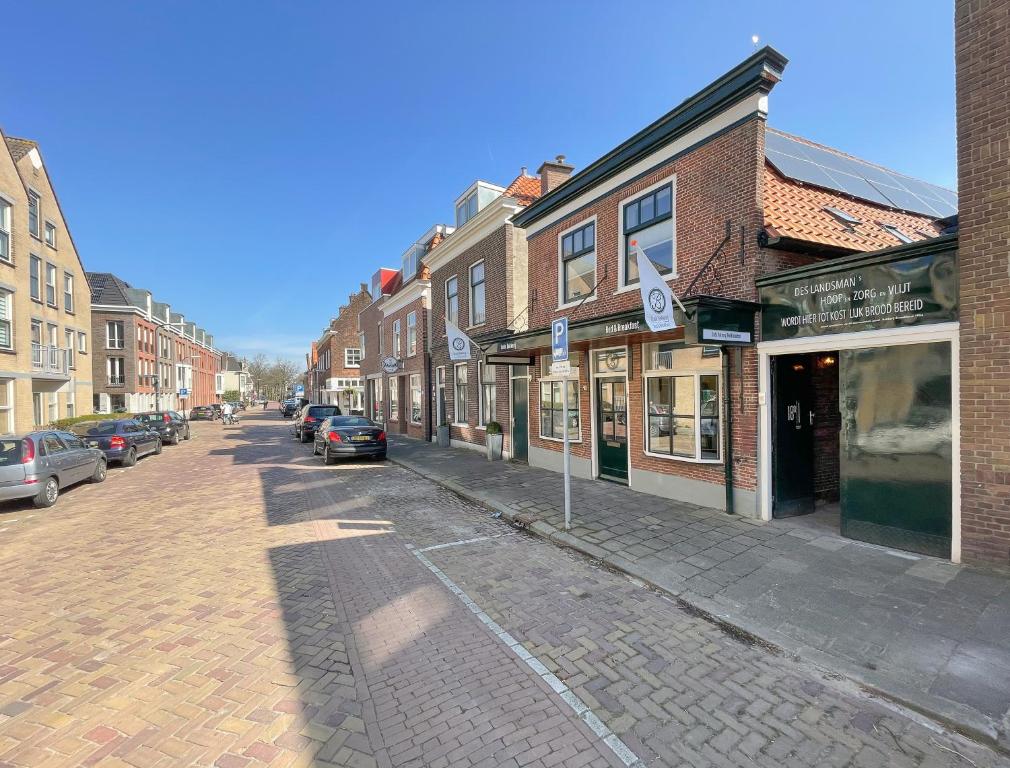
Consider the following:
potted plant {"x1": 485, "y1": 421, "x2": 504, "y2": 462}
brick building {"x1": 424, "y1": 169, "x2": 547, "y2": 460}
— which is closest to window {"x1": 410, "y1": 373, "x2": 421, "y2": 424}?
brick building {"x1": 424, "y1": 169, "x2": 547, "y2": 460}

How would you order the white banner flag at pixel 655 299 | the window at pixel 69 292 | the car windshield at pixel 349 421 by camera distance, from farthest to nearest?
the window at pixel 69 292, the car windshield at pixel 349 421, the white banner flag at pixel 655 299

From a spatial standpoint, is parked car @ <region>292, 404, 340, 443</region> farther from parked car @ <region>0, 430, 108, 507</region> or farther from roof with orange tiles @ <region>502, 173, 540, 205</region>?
roof with orange tiles @ <region>502, 173, 540, 205</region>

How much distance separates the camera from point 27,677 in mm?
3627

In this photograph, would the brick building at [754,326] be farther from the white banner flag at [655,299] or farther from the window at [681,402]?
the white banner flag at [655,299]

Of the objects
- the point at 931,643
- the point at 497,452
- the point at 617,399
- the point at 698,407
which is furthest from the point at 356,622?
the point at 497,452

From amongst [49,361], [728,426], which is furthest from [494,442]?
[49,361]

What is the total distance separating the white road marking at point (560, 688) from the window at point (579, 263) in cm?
723

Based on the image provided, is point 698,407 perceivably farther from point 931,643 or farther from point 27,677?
point 27,677

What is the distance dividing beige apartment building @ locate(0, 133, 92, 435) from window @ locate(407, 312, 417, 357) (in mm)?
14954

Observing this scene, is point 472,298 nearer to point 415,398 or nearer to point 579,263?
point 579,263

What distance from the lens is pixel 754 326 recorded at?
7363 millimetres

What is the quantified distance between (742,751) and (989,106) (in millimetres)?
6945

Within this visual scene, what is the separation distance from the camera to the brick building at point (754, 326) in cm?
584

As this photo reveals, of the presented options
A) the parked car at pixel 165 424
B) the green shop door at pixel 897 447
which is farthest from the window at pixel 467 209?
the parked car at pixel 165 424
